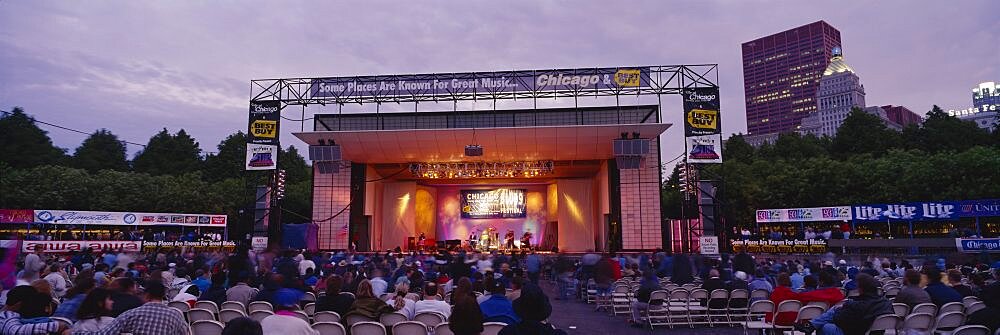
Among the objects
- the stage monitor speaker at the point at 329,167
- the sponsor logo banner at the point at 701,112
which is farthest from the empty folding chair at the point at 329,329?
the stage monitor speaker at the point at 329,167

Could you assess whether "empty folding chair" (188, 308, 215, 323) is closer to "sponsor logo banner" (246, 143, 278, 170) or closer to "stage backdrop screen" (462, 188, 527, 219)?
"sponsor logo banner" (246, 143, 278, 170)

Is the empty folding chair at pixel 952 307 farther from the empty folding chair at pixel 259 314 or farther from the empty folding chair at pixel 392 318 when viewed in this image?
the empty folding chair at pixel 259 314

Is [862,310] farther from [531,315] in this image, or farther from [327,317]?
[327,317]

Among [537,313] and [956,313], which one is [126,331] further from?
[956,313]

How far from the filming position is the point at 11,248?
624cm

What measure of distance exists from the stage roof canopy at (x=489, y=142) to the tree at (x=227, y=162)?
1197 inches

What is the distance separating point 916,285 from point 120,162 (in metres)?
59.0

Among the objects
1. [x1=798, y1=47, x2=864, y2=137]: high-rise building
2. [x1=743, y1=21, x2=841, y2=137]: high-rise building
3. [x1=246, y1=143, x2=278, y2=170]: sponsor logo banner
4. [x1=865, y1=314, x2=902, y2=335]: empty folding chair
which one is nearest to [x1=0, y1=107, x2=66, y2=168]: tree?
[x1=246, y1=143, x2=278, y2=170]: sponsor logo banner

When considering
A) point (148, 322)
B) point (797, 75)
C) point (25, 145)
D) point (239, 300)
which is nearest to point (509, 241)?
point (239, 300)

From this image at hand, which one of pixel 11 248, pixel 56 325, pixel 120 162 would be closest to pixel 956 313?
pixel 56 325

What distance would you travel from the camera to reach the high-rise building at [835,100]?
137625 mm

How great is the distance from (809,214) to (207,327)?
32.7 m

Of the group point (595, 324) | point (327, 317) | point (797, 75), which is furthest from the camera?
point (797, 75)

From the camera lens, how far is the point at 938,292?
6.54 meters
